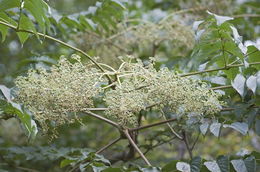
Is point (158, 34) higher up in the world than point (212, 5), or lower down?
lower down

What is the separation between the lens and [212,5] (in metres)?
4.09

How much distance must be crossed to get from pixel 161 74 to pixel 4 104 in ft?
2.68

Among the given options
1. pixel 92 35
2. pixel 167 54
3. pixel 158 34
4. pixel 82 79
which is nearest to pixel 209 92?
pixel 82 79

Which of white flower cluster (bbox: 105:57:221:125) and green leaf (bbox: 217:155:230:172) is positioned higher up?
white flower cluster (bbox: 105:57:221:125)

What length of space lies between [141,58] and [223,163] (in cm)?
Answer: 202

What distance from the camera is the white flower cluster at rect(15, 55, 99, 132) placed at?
6.11ft

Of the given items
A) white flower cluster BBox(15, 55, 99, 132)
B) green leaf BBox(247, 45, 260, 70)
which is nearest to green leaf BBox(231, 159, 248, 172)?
green leaf BBox(247, 45, 260, 70)

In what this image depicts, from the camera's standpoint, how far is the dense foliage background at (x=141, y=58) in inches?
82.9

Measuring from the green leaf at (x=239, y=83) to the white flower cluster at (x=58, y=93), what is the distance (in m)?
0.75

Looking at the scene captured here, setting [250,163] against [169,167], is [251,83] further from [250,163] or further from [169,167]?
[169,167]

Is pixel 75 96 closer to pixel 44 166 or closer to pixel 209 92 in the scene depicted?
pixel 209 92

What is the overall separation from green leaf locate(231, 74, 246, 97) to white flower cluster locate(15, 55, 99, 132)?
29.4 inches

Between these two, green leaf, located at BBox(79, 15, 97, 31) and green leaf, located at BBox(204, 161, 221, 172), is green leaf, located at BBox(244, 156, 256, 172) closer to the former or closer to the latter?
green leaf, located at BBox(204, 161, 221, 172)

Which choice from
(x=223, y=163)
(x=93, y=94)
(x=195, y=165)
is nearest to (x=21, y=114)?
(x=93, y=94)
